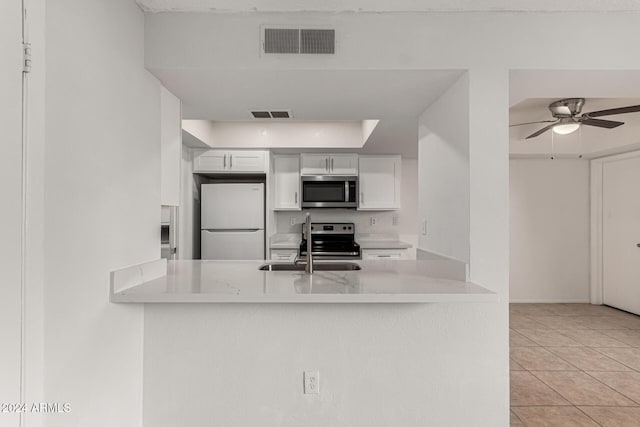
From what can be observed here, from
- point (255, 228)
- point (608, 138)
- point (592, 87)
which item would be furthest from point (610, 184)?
point (255, 228)

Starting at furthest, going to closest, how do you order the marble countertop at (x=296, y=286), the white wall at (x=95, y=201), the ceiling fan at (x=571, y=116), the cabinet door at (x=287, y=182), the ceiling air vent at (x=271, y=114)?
the cabinet door at (x=287, y=182)
the ceiling fan at (x=571, y=116)
the ceiling air vent at (x=271, y=114)
the marble countertop at (x=296, y=286)
the white wall at (x=95, y=201)

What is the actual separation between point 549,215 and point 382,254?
277 cm

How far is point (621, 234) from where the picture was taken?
5020mm

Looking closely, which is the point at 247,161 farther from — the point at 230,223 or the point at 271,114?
the point at 271,114

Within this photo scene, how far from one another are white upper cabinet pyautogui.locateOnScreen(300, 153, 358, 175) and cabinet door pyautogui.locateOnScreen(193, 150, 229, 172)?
946 millimetres

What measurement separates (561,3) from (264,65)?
149 centimetres

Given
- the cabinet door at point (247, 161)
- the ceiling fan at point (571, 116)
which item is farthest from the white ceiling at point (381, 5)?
the cabinet door at point (247, 161)

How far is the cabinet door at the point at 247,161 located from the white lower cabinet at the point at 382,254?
159 cm

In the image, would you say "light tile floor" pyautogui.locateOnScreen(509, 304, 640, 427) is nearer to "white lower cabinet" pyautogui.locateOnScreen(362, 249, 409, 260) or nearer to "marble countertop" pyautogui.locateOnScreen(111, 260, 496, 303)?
"marble countertop" pyautogui.locateOnScreen(111, 260, 496, 303)

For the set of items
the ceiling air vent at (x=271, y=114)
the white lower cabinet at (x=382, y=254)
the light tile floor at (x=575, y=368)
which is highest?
the ceiling air vent at (x=271, y=114)

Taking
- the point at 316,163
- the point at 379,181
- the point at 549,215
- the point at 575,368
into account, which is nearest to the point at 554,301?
Answer: the point at 549,215

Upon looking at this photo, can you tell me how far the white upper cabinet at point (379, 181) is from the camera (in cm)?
474

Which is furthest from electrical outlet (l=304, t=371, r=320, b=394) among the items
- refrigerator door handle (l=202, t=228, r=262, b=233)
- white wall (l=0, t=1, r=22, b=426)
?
refrigerator door handle (l=202, t=228, r=262, b=233)

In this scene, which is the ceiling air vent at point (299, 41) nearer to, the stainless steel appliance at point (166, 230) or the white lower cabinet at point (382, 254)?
the stainless steel appliance at point (166, 230)
